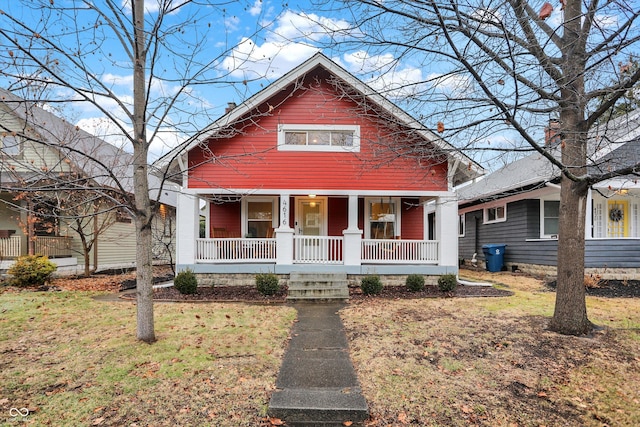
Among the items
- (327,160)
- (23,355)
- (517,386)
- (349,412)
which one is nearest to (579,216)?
(517,386)

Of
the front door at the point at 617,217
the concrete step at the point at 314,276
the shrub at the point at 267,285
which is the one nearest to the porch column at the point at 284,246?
the concrete step at the point at 314,276

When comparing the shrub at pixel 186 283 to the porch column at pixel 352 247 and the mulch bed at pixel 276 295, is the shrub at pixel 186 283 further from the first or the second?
the porch column at pixel 352 247

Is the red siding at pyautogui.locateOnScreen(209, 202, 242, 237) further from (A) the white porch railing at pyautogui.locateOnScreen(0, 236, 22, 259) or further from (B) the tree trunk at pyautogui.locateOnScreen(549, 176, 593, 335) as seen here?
(B) the tree trunk at pyautogui.locateOnScreen(549, 176, 593, 335)

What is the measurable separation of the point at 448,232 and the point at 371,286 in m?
3.03

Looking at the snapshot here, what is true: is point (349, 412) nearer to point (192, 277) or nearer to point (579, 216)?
point (579, 216)

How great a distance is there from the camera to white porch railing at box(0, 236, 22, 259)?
41.0 feet

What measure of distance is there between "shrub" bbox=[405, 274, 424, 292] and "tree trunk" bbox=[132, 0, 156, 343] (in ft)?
22.1

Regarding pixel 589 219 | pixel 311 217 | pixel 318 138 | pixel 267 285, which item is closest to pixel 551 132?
pixel 318 138

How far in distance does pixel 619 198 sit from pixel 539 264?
3545mm

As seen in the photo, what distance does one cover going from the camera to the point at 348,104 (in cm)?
1080

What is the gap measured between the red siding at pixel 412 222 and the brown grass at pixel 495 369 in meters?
5.88

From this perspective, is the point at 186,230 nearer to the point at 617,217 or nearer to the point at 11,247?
the point at 11,247

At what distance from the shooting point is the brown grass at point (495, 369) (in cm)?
334

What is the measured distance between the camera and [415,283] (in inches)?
374
